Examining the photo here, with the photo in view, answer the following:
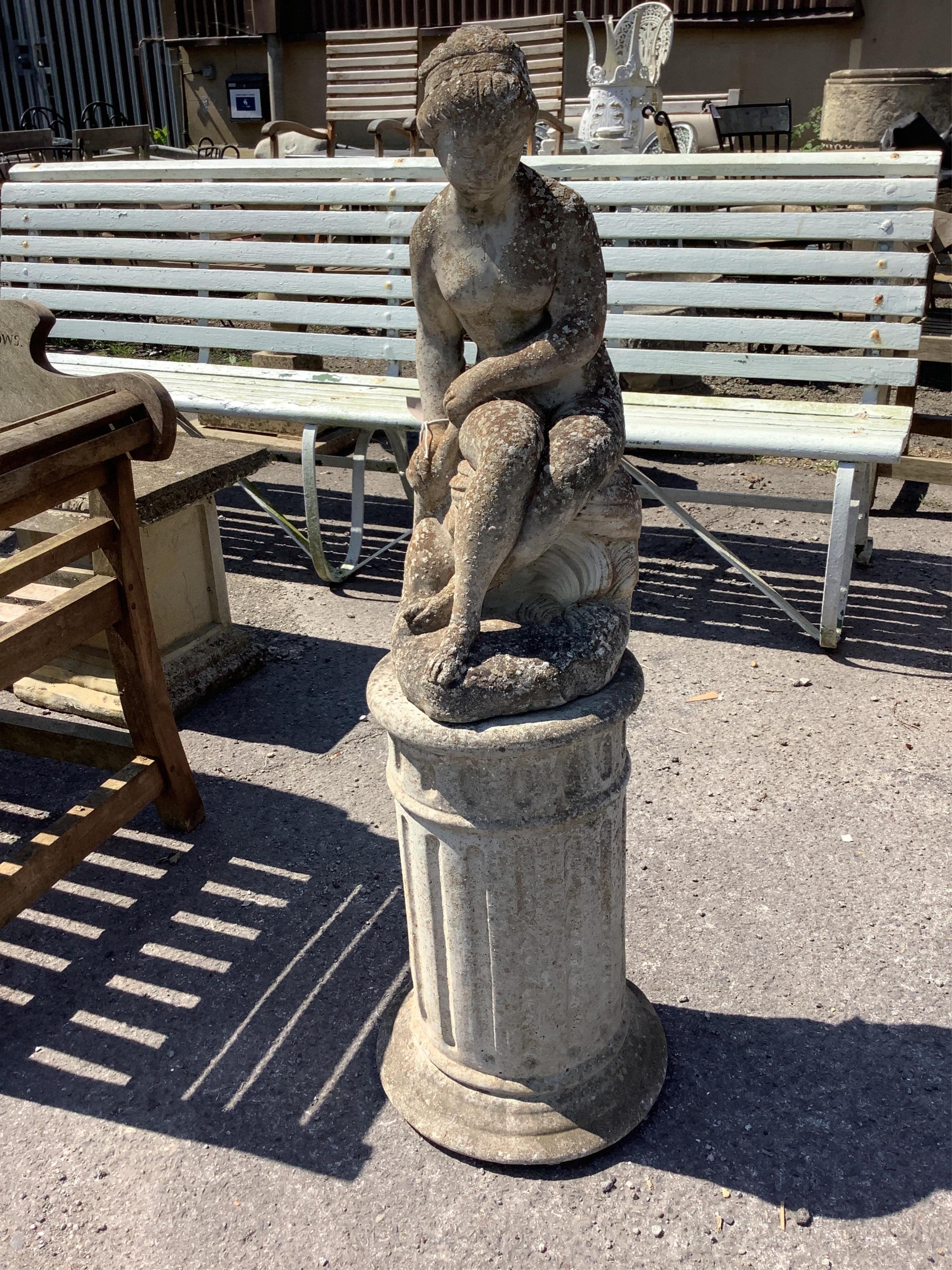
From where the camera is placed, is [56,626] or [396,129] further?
[396,129]

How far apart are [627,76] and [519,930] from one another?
242 inches

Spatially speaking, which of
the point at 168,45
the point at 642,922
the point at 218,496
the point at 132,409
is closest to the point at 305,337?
the point at 218,496

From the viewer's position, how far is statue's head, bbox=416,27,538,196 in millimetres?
1663

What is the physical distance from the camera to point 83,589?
2.69 metres

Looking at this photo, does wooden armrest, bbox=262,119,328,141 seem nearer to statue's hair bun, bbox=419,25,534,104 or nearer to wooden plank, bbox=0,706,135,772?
wooden plank, bbox=0,706,135,772

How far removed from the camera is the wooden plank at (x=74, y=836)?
2.46 m

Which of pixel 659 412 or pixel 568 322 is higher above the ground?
pixel 568 322

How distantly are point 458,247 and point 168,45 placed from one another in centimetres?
1181

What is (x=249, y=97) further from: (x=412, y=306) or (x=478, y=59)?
(x=478, y=59)

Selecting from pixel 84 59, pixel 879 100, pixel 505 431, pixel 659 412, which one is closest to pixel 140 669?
pixel 505 431

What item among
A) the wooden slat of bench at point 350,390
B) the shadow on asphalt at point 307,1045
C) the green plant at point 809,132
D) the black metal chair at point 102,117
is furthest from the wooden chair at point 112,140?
the shadow on asphalt at point 307,1045

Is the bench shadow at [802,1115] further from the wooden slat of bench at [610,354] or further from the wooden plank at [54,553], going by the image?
the wooden slat of bench at [610,354]

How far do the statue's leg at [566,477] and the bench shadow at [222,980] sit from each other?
118 cm

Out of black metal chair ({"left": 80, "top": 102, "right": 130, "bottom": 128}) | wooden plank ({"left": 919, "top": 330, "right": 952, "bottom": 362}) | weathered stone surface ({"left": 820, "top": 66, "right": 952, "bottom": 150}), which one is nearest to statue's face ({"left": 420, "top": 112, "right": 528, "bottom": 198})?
wooden plank ({"left": 919, "top": 330, "right": 952, "bottom": 362})
